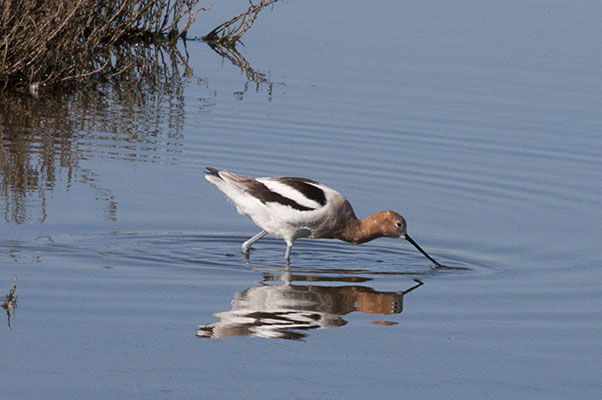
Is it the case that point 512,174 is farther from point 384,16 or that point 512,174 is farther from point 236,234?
point 384,16

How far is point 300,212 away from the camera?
9.27 m

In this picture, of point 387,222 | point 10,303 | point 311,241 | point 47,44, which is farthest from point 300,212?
point 47,44

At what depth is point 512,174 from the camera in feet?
40.4

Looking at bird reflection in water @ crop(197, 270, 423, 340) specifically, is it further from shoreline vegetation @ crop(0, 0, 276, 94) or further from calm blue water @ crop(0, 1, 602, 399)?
shoreline vegetation @ crop(0, 0, 276, 94)

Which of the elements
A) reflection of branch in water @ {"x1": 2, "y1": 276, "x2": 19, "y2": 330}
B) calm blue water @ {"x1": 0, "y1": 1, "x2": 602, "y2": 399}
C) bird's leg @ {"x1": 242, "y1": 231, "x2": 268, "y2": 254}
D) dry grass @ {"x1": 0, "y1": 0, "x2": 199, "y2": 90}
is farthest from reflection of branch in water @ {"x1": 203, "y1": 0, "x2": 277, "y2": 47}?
reflection of branch in water @ {"x1": 2, "y1": 276, "x2": 19, "y2": 330}

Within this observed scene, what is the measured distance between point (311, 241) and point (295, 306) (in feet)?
8.00

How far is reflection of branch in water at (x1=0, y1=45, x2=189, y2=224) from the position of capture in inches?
421


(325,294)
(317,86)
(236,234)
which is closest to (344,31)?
(317,86)

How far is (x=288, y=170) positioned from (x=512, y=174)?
8.07 ft

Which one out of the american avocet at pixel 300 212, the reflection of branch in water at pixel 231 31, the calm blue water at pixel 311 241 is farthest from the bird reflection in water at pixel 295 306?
the reflection of branch in water at pixel 231 31

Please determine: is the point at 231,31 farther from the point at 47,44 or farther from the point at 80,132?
the point at 80,132

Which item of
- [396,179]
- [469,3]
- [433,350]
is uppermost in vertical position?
[469,3]

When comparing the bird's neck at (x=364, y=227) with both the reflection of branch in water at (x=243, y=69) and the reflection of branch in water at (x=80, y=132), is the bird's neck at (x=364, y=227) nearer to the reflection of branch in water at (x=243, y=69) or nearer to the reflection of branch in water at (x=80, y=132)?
the reflection of branch in water at (x=80, y=132)

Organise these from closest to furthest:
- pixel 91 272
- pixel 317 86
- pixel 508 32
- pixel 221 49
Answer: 1. pixel 91 272
2. pixel 317 86
3. pixel 221 49
4. pixel 508 32
